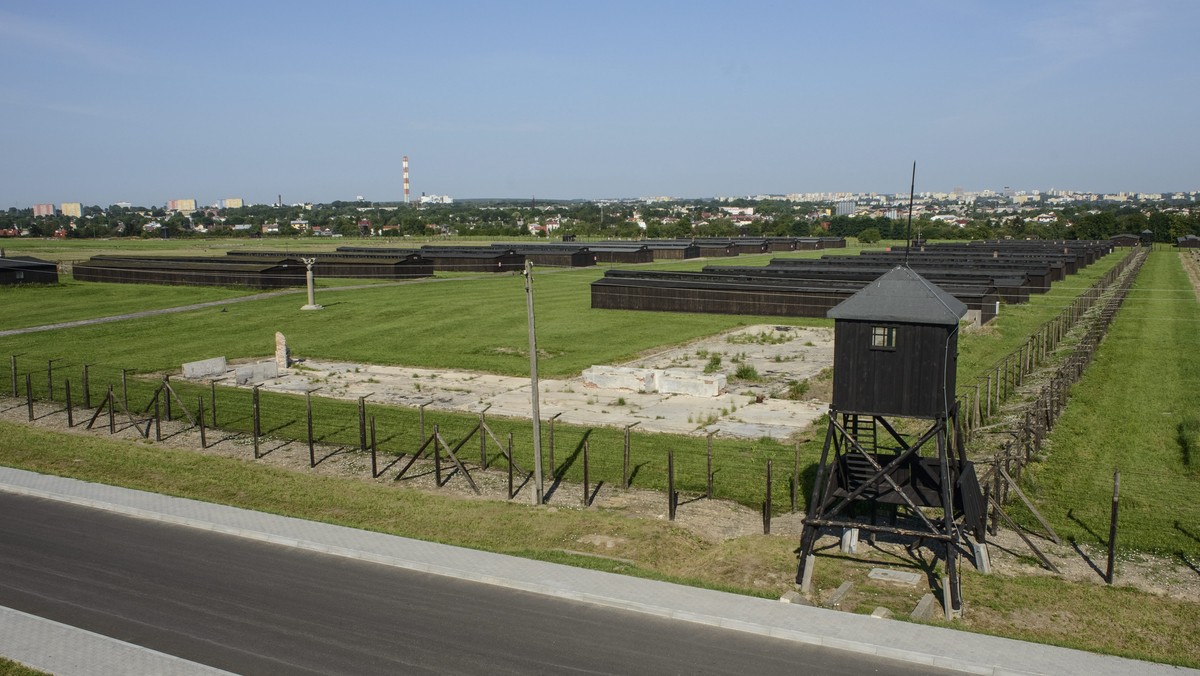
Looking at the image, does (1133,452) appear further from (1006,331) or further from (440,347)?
(440,347)

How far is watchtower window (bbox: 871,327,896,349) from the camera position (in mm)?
17531

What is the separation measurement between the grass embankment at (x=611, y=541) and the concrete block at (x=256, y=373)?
9571 mm

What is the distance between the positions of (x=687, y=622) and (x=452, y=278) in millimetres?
74924

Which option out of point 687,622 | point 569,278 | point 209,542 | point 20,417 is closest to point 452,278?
point 569,278

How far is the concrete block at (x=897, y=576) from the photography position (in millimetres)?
17031

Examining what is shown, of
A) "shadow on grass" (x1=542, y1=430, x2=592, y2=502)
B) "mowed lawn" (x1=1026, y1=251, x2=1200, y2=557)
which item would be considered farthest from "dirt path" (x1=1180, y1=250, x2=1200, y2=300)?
"shadow on grass" (x1=542, y1=430, x2=592, y2=502)

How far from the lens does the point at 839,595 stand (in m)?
16.2

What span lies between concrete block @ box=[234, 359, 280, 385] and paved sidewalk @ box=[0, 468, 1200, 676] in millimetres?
14967

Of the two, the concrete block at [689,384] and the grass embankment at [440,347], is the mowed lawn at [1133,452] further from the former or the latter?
the concrete block at [689,384]

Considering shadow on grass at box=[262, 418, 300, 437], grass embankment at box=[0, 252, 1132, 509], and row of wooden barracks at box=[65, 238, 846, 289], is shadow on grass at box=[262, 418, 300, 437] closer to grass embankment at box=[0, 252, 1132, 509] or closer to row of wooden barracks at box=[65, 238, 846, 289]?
grass embankment at box=[0, 252, 1132, 509]

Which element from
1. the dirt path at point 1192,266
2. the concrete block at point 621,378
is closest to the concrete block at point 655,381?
the concrete block at point 621,378

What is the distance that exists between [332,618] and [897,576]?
10.3 meters

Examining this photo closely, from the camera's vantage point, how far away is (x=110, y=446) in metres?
27.2

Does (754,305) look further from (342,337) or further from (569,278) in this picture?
(569,278)
